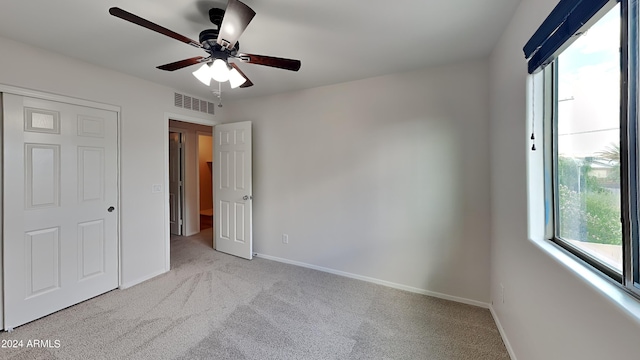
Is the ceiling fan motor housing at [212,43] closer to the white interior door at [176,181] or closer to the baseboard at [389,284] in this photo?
the baseboard at [389,284]

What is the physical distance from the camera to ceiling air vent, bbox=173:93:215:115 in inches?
125

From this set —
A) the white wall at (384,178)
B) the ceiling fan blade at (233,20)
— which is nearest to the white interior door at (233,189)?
the white wall at (384,178)

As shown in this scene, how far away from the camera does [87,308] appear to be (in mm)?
2277

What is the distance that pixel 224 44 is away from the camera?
5.02 feet

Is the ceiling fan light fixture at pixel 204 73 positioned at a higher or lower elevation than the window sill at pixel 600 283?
higher

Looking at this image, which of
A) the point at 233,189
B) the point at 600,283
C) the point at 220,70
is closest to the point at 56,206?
the point at 233,189

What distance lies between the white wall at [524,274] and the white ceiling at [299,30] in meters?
0.32

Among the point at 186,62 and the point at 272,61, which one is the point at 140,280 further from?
the point at 272,61

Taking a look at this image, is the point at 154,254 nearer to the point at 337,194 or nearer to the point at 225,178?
the point at 225,178

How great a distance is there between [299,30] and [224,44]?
1.92 ft

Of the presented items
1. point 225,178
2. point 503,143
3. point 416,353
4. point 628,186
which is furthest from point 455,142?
point 225,178

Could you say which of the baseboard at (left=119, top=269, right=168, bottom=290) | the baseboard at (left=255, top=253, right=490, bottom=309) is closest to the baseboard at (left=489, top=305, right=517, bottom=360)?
the baseboard at (left=255, top=253, right=490, bottom=309)

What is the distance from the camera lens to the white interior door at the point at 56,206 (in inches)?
78.6

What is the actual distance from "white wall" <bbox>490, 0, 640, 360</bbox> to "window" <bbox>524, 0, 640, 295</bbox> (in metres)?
0.13
